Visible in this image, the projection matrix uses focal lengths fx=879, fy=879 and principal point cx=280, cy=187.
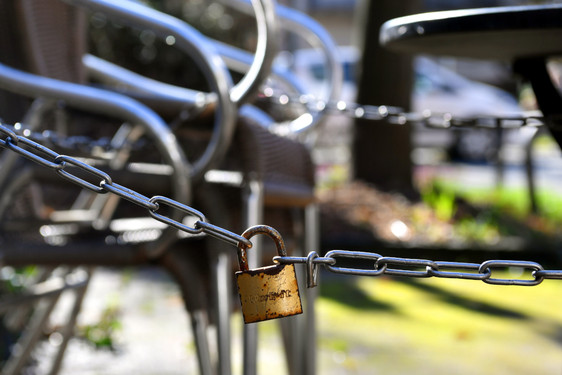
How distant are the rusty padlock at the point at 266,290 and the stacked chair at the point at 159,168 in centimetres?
61

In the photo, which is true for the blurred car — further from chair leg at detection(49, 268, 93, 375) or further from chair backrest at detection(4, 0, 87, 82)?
chair backrest at detection(4, 0, 87, 82)

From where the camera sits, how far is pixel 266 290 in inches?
37.5

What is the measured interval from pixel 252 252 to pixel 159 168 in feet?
1.16

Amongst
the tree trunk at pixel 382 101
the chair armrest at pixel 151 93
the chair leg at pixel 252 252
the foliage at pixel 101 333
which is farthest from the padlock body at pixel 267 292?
the tree trunk at pixel 382 101

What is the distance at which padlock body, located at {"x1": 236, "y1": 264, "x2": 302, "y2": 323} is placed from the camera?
0.95 metres

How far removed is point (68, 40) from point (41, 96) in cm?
53

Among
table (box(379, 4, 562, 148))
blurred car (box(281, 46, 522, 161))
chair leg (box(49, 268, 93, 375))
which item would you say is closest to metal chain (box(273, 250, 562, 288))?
table (box(379, 4, 562, 148))

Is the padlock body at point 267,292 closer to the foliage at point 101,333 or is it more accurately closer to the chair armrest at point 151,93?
the chair armrest at point 151,93

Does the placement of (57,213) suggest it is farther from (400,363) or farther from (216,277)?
(400,363)

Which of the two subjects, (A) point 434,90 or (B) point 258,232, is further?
(A) point 434,90

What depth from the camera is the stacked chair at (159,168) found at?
168 cm

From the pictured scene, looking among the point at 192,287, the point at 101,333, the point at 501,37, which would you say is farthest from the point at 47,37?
the point at 101,333

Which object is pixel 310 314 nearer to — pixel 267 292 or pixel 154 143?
pixel 154 143

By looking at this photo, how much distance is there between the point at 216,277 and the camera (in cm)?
169
